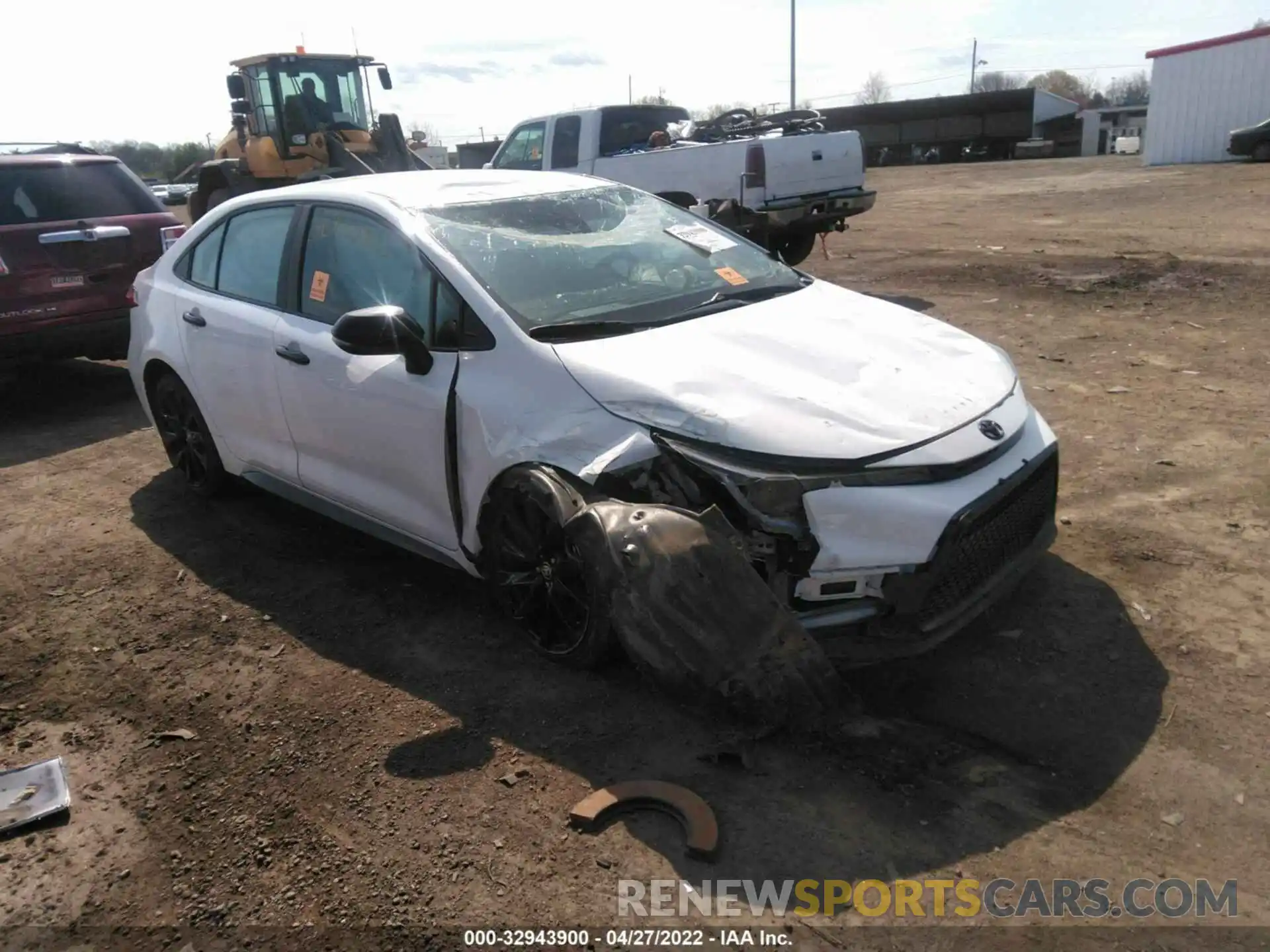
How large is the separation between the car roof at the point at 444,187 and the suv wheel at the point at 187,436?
122cm

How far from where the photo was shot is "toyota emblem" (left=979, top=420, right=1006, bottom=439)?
10.9ft

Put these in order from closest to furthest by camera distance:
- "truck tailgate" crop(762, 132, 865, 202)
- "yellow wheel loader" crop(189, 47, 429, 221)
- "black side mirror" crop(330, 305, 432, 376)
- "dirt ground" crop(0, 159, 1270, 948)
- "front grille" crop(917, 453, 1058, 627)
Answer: "dirt ground" crop(0, 159, 1270, 948), "front grille" crop(917, 453, 1058, 627), "black side mirror" crop(330, 305, 432, 376), "truck tailgate" crop(762, 132, 865, 202), "yellow wheel loader" crop(189, 47, 429, 221)

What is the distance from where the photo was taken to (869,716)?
3150 millimetres

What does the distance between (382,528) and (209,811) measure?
4.69 feet

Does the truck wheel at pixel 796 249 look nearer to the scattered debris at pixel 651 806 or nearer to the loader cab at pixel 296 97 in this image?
the loader cab at pixel 296 97

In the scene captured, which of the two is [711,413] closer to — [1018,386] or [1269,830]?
[1018,386]

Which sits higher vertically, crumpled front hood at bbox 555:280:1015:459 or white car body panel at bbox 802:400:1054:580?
crumpled front hood at bbox 555:280:1015:459

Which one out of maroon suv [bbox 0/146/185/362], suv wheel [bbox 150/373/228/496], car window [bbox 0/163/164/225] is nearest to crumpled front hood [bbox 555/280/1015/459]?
suv wheel [bbox 150/373/228/496]

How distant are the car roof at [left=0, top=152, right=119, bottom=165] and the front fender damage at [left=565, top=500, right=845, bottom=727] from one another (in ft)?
22.1

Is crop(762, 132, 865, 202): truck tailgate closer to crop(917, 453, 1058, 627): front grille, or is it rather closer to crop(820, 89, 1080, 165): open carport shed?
crop(917, 453, 1058, 627): front grille

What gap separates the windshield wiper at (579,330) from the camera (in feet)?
11.6

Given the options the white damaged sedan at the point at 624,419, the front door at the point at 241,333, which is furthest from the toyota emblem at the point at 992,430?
the front door at the point at 241,333

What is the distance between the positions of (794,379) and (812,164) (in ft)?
25.1

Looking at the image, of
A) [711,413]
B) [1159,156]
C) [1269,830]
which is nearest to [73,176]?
[711,413]
